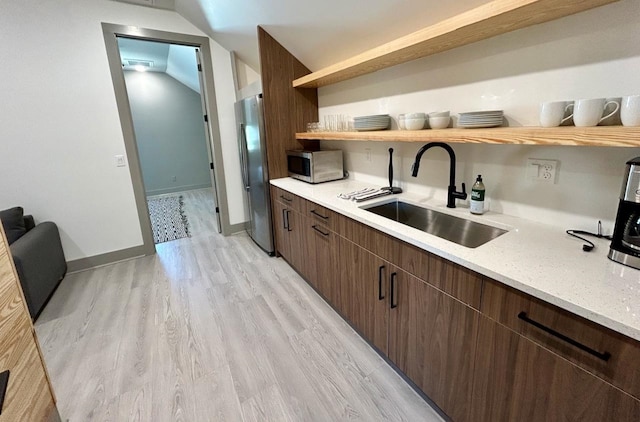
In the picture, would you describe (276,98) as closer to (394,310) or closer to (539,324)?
(394,310)

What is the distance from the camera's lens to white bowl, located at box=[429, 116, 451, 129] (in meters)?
1.71

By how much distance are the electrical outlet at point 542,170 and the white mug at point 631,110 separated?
0.39m

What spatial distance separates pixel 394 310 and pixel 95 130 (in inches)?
131

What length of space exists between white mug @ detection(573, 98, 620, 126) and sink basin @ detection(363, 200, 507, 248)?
22.0 inches

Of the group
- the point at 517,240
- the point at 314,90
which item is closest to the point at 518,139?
the point at 517,240

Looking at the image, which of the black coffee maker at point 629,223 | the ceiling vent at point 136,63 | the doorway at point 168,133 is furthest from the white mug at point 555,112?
the ceiling vent at point 136,63

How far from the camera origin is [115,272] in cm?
309

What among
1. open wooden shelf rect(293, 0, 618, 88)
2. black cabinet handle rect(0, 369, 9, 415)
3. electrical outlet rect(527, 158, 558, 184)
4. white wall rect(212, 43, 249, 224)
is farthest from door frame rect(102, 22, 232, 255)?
electrical outlet rect(527, 158, 558, 184)

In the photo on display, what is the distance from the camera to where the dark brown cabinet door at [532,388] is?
0.82 meters

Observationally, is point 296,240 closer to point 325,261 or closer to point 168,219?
point 325,261

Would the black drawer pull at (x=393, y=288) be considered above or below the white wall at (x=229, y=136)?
below

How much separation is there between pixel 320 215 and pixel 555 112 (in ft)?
4.65

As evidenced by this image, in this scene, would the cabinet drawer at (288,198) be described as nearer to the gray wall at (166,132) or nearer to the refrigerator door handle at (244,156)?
the refrigerator door handle at (244,156)

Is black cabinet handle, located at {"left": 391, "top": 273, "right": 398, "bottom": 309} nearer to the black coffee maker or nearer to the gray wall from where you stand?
the black coffee maker
